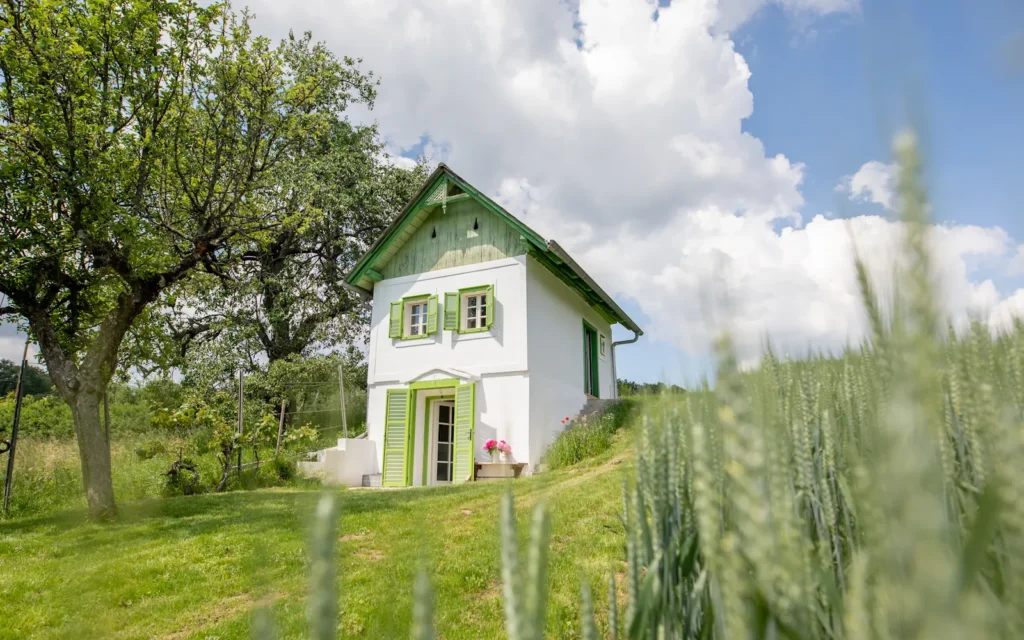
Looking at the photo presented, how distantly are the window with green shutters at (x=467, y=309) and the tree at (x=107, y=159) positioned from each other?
4.33 m

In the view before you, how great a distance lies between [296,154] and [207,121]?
29.6ft

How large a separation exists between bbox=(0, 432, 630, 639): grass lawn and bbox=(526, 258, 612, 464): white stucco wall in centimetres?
321

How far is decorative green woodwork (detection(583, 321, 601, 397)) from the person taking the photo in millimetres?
14405

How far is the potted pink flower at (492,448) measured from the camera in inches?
423

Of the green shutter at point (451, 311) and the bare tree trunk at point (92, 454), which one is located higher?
the green shutter at point (451, 311)

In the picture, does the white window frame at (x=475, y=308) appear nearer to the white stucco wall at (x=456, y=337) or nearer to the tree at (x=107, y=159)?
the white stucco wall at (x=456, y=337)

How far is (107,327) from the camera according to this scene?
8.34 m

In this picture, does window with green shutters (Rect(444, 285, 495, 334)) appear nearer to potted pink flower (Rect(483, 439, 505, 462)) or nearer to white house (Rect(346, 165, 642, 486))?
white house (Rect(346, 165, 642, 486))

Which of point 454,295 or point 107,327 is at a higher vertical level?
point 454,295

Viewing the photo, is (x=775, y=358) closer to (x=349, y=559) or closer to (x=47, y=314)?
(x=349, y=559)

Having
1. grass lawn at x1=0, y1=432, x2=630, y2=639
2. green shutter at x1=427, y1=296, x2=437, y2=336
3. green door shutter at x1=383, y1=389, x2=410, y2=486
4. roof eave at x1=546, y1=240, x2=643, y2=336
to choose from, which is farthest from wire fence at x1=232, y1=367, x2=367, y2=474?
roof eave at x1=546, y1=240, x2=643, y2=336

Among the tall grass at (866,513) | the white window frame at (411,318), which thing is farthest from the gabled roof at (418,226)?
the tall grass at (866,513)

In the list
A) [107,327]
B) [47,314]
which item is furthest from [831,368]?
[47,314]

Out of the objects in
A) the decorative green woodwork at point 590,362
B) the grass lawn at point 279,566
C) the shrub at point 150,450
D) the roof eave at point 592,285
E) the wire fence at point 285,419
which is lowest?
the grass lawn at point 279,566
